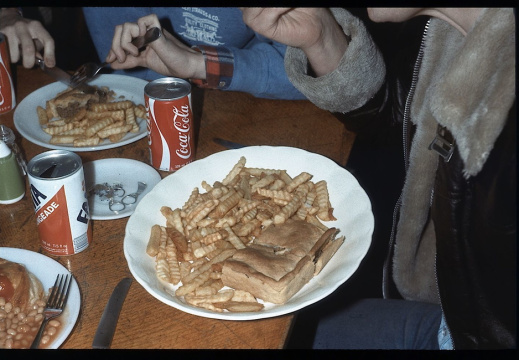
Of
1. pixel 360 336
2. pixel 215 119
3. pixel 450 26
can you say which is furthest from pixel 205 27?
pixel 360 336

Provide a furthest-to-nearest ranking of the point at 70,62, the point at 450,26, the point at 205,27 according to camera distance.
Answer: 1. the point at 70,62
2. the point at 205,27
3. the point at 450,26

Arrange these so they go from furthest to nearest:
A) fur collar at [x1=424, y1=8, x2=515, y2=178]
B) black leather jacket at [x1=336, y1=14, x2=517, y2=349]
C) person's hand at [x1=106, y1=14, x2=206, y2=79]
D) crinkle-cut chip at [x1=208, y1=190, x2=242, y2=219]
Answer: person's hand at [x1=106, y1=14, x2=206, y2=79] < crinkle-cut chip at [x1=208, y1=190, x2=242, y2=219] < black leather jacket at [x1=336, y1=14, x2=517, y2=349] < fur collar at [x1=424, y1=8, x2=515, y2=178]

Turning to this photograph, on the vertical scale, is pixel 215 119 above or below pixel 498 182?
below

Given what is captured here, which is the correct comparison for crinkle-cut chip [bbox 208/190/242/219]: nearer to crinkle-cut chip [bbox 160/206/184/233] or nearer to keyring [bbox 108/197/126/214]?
crinkle-cut chip [bbox 160/206/184/233]

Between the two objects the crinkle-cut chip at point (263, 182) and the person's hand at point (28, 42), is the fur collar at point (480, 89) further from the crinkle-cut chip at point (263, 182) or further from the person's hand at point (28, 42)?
the person's hand at point (28, 42)

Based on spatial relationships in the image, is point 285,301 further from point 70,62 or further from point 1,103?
point 70,62

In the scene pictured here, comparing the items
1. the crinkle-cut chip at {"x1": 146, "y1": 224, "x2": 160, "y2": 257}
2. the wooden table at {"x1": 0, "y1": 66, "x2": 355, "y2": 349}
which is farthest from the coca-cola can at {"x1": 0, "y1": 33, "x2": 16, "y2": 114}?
the crinkle-cut chip at {"x1": 146, "y1": 224, "x2": 160, "y2": 257}
